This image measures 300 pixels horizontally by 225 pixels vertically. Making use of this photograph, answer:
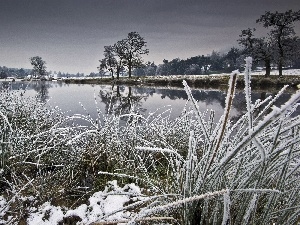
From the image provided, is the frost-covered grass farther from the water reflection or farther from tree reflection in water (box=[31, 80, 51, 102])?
tree reflection in water (box=[31, 80, 51, 102])

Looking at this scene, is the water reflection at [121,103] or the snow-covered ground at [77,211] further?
the water reflection at [121,103]

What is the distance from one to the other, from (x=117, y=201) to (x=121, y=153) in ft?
2.70

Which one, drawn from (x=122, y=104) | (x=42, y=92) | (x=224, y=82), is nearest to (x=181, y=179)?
(x=122, y=104)

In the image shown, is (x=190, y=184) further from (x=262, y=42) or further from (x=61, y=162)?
(x=262, y=42)

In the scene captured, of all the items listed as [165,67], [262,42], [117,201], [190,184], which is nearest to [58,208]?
[117,201]

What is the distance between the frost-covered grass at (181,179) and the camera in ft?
2.90

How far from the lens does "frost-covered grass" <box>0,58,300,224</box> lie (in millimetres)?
883

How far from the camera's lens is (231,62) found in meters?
87.3

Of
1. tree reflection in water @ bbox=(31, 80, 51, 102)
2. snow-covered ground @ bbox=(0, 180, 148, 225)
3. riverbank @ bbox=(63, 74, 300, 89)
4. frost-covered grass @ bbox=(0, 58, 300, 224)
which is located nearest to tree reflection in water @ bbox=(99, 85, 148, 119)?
frost-covered grass @ bbox=(0, 58, 300, 224)

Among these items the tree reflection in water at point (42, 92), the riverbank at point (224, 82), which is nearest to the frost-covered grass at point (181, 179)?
the tree reflection in water at point (42, 92)

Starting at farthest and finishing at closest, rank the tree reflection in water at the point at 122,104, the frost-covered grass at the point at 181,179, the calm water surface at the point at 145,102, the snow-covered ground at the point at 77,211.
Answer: the calm water surface at the point at 145,102 → the tree reflection in water at the point at 122,104 → the snow-covered ground at the point at 77,211 → the frost-covered grass at the point at 181,179

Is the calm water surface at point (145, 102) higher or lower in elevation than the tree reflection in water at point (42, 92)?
lower

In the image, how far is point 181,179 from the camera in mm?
1260

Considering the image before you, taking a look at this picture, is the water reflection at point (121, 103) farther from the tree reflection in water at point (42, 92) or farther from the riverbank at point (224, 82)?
the riverbank at point (224, 82)
